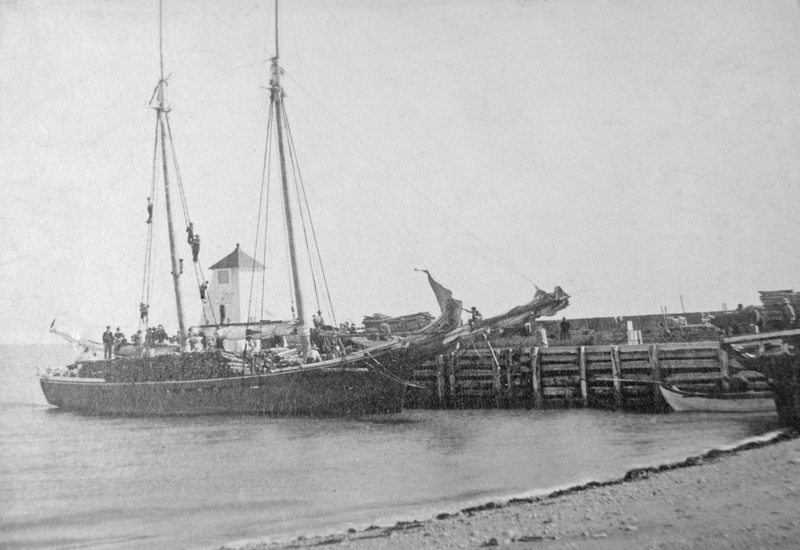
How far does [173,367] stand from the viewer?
44.1 feet

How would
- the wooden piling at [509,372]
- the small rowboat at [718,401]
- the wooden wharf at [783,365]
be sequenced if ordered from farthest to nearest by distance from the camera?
the wooden piling at [509,372] → the small rowboat at [718,401] → the wooden wharf at [783,365]

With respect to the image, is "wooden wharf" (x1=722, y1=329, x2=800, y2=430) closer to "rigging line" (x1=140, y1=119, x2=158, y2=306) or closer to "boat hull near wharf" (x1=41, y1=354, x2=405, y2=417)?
"boat hull near wharf" (x1=41, y1=354, x2=405, y2=417)

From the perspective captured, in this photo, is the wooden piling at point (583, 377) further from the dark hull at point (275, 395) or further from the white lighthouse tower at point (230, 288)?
the white lighthouse tower at point (230, 288)

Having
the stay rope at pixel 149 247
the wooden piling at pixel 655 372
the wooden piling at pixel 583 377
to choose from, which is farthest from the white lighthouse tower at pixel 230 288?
the wooden piling at pixel 655 372

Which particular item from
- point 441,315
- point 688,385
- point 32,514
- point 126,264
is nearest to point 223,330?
point 441,315

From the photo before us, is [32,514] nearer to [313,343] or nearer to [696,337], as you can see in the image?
[313,343]

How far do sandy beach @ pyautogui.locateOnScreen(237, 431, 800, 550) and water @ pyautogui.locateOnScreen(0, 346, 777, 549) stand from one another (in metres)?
0.67

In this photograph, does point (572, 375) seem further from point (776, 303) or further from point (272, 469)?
point (272, 469)

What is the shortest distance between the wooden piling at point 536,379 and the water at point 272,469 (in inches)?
91.1

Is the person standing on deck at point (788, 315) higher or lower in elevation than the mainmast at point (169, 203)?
lower

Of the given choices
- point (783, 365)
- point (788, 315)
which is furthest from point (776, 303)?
point (783, 365)

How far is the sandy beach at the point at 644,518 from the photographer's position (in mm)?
4230

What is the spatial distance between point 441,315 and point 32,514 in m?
6.69

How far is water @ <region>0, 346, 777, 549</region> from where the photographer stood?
5.78 metres
